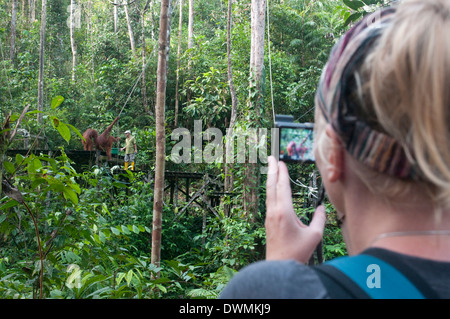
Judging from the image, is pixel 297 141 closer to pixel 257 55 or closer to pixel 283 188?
pixel 283 188

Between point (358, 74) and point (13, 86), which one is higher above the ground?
point (13, 86)

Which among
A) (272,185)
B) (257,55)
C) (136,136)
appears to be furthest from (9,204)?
(136,136)

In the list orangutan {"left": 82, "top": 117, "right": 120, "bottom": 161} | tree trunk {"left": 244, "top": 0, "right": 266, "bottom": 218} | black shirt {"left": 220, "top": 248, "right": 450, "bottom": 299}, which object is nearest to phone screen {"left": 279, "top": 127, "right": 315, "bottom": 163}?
black shirt {"left": 220, "top": 248, "right": 450, "bottom": 299}

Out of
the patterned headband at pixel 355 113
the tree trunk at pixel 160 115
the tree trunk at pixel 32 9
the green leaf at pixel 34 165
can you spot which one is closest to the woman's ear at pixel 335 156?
the patterned headband at pixel 355 113

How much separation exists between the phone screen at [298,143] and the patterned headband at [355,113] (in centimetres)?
17

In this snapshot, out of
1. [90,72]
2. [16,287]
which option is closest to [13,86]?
[90,72]

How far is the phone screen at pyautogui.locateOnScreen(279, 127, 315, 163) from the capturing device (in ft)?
2.47

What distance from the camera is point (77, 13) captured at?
54.4 feet

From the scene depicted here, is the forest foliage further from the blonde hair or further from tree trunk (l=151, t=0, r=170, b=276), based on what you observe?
Answer: the blonde hair

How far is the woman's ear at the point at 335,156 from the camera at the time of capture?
21.4 inches

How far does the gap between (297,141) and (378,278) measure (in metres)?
0.32

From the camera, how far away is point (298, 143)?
76 cm

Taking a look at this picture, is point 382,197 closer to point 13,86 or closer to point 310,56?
point 310,56
